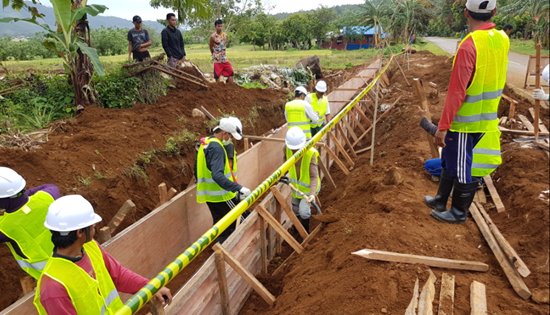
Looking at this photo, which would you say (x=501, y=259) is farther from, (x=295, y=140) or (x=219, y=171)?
(x=219, y=171)

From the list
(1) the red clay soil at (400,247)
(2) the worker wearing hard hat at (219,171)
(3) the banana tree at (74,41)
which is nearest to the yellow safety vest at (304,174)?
(1) the red clay soil at (400,247)

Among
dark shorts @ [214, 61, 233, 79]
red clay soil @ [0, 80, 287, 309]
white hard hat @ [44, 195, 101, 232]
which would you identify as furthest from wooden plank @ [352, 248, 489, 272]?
dark shorts @ [214, 61, 233, 79]

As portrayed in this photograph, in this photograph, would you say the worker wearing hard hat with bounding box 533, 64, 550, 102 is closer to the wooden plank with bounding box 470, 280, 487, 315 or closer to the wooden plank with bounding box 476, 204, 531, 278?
the wooden plank with bounding box 476, 204, 531, 278

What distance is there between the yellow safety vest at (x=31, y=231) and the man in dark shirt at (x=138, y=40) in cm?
699

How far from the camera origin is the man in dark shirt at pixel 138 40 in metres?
9.22

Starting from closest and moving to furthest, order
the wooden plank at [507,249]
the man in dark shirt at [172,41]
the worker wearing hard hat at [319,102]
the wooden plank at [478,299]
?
the wooden plank at [507,249] < the wooden plank at [478,299] < the worker wearing hard hat at [319,102] < the man in dark shirt at [172,41]

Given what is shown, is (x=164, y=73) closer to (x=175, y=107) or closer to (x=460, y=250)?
(x=175, y=107)

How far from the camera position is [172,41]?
9.81 metres

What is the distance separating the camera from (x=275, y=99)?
12203 millimetres

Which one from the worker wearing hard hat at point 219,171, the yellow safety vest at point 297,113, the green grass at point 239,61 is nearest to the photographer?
the worker wearing hard hat at point 219,171

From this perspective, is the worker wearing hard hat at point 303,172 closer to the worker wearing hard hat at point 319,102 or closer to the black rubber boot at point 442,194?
the black rubber boot at point 442,194

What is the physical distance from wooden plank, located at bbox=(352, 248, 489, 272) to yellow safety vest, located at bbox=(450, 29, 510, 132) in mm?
1108

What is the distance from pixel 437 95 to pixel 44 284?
11650 millimetres

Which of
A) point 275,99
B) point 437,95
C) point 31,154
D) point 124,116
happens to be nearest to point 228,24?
point 275,99
